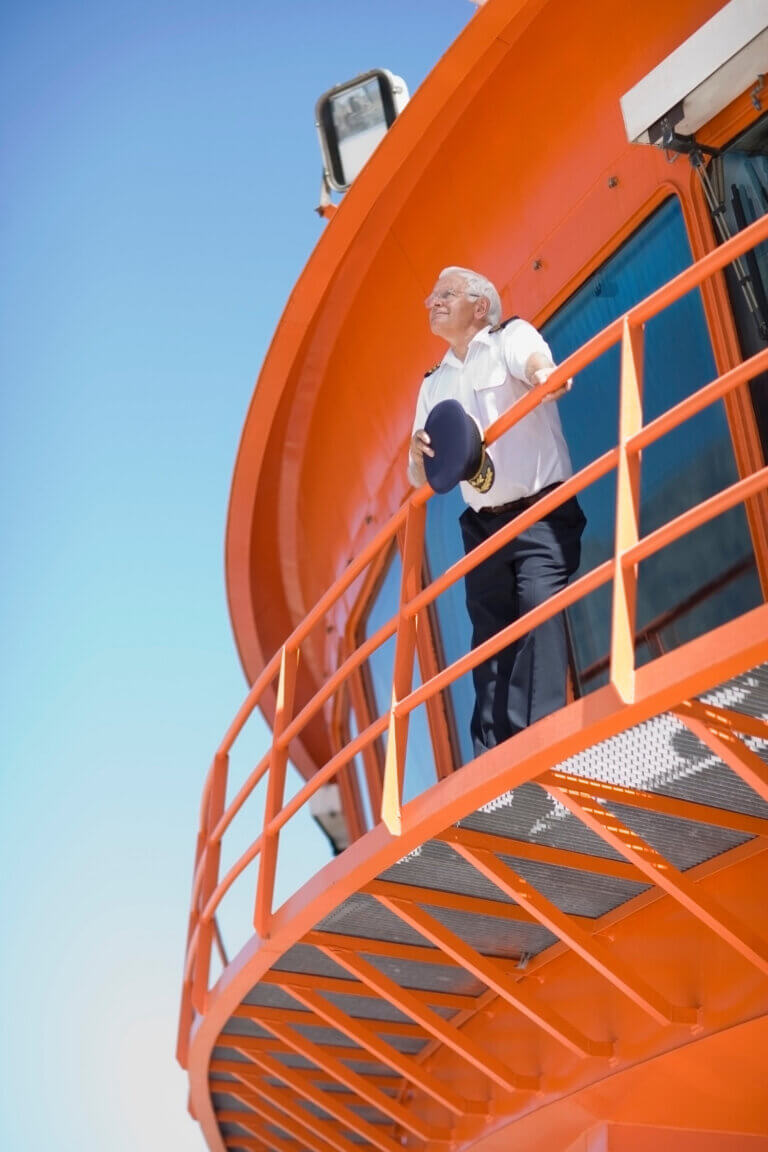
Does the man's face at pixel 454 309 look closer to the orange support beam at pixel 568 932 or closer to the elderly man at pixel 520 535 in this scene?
the elderly man at pixel 520 535

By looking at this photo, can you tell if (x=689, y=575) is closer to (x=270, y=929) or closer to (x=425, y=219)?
(x=270, y=929)

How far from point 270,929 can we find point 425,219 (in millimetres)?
4554

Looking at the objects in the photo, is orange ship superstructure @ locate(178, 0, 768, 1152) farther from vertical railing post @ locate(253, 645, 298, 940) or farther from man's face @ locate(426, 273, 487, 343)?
man's face @ locate(426, 273, 487, 343)

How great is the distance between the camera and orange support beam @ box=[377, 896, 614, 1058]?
6.00 m

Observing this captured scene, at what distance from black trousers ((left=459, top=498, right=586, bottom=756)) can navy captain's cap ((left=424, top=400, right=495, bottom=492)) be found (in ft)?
1.28

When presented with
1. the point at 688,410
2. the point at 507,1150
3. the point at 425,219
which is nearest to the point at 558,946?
the point at 507,1150

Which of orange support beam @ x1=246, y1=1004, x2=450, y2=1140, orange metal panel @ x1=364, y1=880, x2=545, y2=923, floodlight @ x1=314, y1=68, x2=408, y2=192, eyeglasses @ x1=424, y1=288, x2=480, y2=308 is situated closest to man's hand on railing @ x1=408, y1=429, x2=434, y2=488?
eyeglasses @ x1=424, y1=288, x2=480, y2=308

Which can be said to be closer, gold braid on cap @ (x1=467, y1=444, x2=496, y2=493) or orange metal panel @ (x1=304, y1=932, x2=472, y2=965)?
gold braid on cap @ (x1=467, y1=444, x2=496, y2=493)

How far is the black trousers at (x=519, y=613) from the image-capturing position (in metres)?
5.48

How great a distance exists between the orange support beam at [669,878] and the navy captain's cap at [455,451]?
4.17 feet

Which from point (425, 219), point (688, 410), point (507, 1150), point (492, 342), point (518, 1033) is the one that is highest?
point (425, 219)

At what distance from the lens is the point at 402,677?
5.63 metres

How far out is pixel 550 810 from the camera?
558cm

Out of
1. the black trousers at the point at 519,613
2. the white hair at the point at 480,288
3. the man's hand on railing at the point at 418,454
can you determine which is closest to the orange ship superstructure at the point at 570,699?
the man's hand on railing at the point at 418,454
